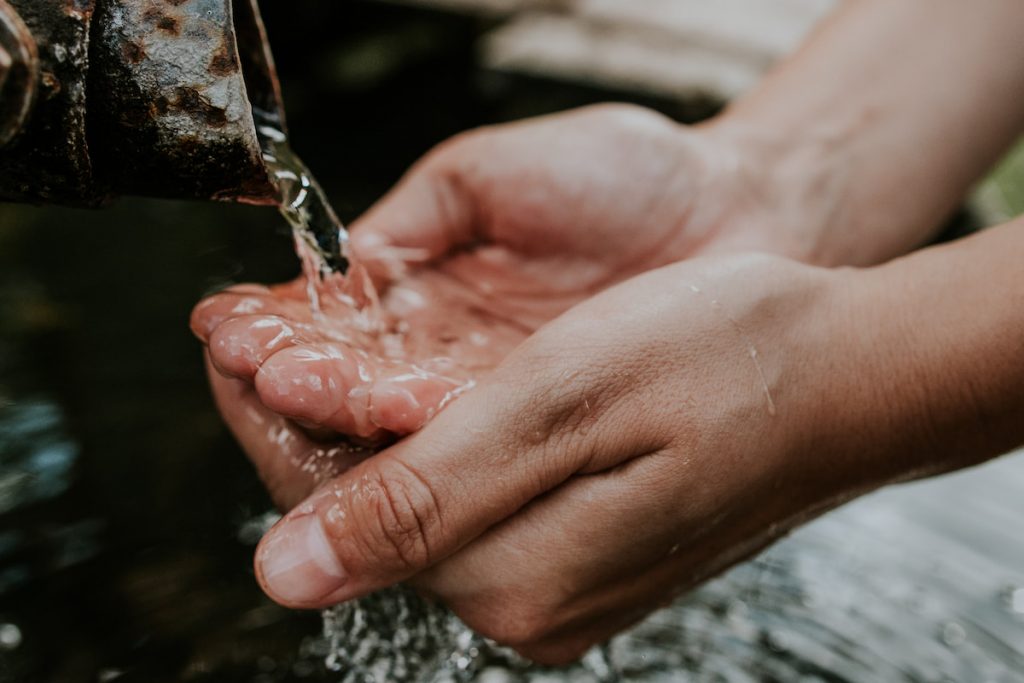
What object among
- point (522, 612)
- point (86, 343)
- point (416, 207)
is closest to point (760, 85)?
point (416, 207)

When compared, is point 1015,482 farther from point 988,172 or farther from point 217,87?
point 217,87

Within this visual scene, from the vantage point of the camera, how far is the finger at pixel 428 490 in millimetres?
1410

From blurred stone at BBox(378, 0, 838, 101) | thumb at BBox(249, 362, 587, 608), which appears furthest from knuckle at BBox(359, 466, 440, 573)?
blurred stone at BBox(378, 0, 838, 101)

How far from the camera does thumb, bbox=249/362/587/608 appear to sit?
4.63 ft

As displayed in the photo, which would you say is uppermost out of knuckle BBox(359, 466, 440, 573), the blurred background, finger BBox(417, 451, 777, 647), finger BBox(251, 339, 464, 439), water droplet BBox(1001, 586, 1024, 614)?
finger BBox(251, 339, 464, 439)

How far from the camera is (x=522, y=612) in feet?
5.15

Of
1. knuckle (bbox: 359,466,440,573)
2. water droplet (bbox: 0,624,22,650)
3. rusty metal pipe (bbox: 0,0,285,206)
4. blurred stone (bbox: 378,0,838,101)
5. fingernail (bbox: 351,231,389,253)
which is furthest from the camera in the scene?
blurred stone (bbox: 378,0,838,101)

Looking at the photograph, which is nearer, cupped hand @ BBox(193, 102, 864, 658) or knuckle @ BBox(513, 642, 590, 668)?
cupped hand @ BBox(193, 102, 864, 658)

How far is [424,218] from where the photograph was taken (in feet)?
7.52

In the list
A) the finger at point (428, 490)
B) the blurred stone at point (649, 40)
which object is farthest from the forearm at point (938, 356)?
the blurred stone at point (649, 40)

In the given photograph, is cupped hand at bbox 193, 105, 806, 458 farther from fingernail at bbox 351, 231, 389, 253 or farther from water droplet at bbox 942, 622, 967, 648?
water droplet at bbox 942, 622, 967, 648

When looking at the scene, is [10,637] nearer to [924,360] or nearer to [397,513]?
[397,513]

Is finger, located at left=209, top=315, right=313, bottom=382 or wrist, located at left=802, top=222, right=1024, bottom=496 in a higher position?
finger, located at left=209, top=315, right=313, bottom=382

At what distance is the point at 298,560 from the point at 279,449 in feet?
0.99
